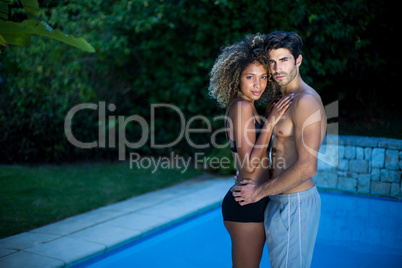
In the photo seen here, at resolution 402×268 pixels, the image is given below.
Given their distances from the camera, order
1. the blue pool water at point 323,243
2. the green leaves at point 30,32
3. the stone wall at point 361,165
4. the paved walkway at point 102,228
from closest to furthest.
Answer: the green leaves at point 30,32
the paved walkway at point 102,228
the blue pool water at point 323,243
the stone wall at point 361,165

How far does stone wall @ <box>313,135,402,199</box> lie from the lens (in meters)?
6.18

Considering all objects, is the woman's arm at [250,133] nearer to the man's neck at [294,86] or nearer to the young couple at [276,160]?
the young couple at [276,160]

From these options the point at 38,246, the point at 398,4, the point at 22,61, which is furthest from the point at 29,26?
the point at 398,4

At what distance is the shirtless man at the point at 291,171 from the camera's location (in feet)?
6.90

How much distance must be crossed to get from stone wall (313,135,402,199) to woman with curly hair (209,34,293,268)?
15.2 ft

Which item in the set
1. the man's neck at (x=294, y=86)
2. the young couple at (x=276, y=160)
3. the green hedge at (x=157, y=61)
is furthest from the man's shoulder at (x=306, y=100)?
the green hedge at (x=157, y=61)

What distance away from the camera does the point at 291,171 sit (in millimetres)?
2117

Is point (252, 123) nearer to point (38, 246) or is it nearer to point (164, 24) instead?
point (38, 246)

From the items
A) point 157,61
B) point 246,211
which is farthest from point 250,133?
point 157,61

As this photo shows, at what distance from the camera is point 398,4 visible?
7141mm

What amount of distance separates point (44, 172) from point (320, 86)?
20.5 ft

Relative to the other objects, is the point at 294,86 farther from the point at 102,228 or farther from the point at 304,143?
the point at 102,228

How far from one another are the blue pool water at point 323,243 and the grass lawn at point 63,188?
5.08ft

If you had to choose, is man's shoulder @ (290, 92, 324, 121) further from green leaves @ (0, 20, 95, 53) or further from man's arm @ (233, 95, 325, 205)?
green leaves @ (0, 20, 95, 53)
